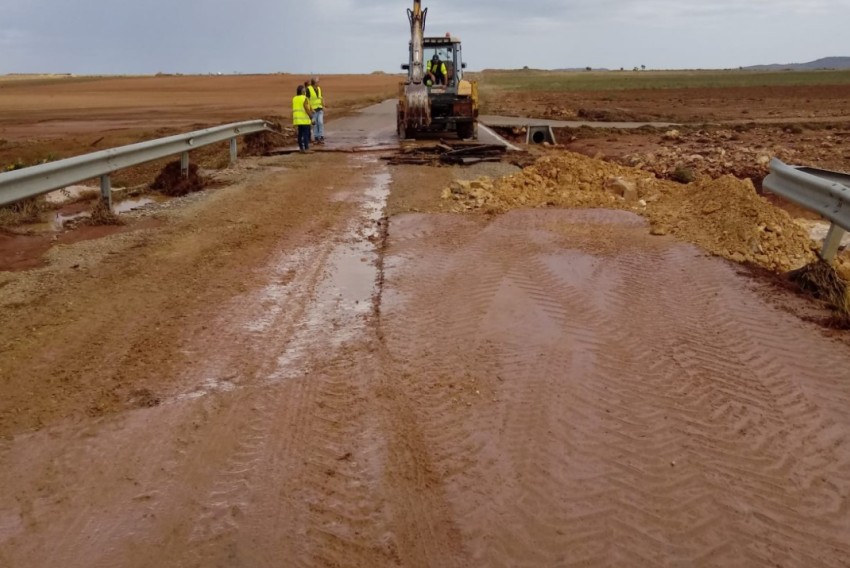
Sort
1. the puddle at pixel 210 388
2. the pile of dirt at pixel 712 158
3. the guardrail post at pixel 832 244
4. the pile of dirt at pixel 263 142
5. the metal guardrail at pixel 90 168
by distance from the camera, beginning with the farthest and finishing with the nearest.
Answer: the pile of dirt at pixel 263 142
the pile of dirt at pixel 712 158
the metal guardrail at pixel 90 168
the guardrail post at pixel 832 244
the puddle at pixel 210 388

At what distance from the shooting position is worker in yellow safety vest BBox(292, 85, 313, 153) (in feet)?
59.9

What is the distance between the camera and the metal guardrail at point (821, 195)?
7.04 metres

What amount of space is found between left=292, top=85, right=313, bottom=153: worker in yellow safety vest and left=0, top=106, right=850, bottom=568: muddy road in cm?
1107

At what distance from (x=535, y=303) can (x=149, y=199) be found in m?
8.66

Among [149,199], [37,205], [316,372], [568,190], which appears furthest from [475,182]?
[316,372]

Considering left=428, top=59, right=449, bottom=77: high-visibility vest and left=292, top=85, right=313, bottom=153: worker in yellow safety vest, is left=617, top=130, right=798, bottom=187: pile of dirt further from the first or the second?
left=292, top=85, right=313, bottom=153: worker in yellow safety vest

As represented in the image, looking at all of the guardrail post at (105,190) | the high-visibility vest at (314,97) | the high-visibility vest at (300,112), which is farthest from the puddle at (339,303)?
the high-visibility vest at (314,97)

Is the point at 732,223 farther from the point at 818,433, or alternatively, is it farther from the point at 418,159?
the point at 418,159

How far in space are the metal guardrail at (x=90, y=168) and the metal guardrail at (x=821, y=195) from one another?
879 centimetres

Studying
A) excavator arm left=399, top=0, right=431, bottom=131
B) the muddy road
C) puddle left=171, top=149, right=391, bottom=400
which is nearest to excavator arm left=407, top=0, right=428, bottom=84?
excavator arm left=399, top=0, right=431, bottom=131

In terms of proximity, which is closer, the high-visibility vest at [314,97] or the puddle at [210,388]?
the puddle at [210,388]

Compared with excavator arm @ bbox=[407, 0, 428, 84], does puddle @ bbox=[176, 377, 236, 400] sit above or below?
below

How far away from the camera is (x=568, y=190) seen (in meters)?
12.5

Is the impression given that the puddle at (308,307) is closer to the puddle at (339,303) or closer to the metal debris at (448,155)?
the puddle at (339,303)
